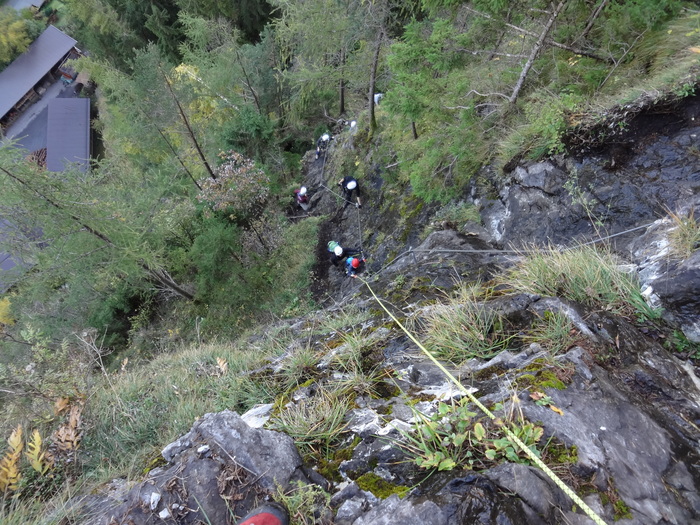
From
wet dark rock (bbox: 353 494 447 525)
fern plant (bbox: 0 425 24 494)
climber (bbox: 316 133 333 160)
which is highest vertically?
fern plant (bbox: 0 425 24 494)

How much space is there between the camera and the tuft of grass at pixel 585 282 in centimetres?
306

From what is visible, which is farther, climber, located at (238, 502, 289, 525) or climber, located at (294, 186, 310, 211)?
climber, located at (294, 186, 310, 211)

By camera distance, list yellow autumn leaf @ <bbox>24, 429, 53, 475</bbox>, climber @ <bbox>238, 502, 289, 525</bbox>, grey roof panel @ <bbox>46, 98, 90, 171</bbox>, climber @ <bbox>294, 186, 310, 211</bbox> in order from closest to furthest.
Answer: climber @ <bbox>238, 502, 289, 525</bbox> < yellow autumn leaf @ <bbox>24, 429, 53, 475</bbox> < climber @ <bbox>294, 186, 310, 211</bbox> < grey roof panel @ <bbox>46, 98, 90, 171</bbox>

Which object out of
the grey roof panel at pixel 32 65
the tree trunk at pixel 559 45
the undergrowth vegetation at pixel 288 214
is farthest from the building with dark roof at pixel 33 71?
the tree trunk at pixel 559 45

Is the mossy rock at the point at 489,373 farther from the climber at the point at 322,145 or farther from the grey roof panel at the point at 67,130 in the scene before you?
the grey roof panel at the point at 67,130

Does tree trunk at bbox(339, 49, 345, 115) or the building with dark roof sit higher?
the building with dark roof

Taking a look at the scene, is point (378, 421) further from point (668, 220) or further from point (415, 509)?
point (668, 220)

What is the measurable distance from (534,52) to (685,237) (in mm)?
3420

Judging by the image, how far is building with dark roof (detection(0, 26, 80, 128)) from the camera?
101ft

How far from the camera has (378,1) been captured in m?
9.34

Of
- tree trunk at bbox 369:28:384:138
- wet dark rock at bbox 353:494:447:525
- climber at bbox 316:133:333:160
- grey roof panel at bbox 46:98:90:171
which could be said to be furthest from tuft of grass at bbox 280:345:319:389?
grey roof panel at bbox 46:98:90:171

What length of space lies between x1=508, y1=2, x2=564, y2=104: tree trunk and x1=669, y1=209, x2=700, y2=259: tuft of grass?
3098 millimetres

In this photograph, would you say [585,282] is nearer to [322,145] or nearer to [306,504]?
[306,504]

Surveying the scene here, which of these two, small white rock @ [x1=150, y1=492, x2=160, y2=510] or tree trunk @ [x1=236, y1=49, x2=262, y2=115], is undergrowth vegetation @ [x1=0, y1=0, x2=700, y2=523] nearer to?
tree trunk @ [x1=236, y1=49, x2=262, y2=115]
